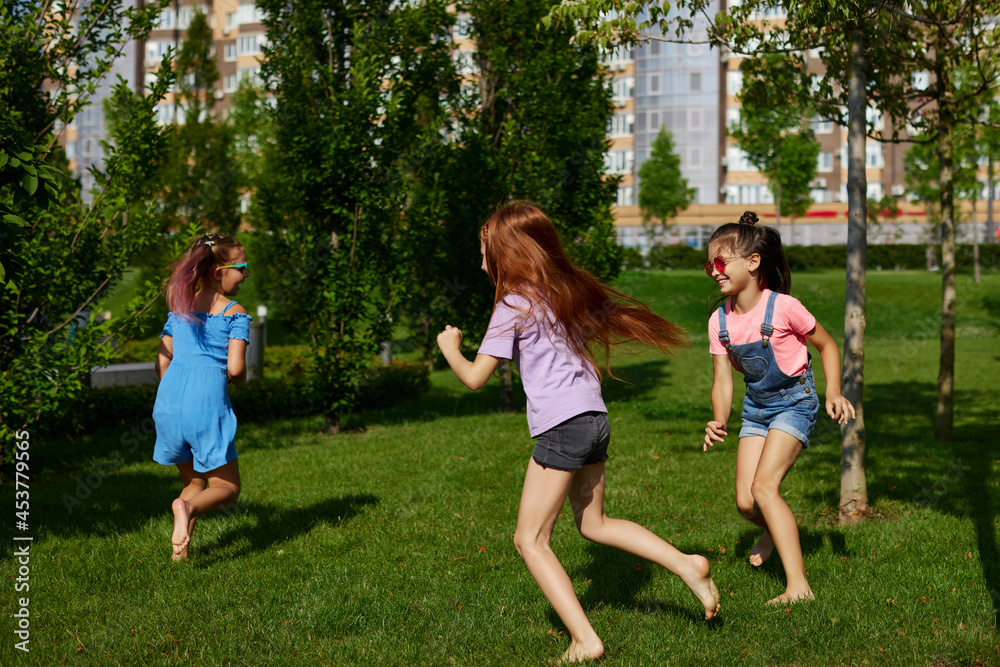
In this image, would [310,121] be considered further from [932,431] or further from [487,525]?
[932,431]

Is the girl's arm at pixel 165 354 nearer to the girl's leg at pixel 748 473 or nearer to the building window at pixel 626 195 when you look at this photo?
the girl's leg at pixel 748 473

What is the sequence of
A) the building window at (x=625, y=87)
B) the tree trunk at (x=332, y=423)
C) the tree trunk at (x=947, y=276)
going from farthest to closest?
the building window at (x=625, y=87) < the tree trunk at (x=332, y=423) < the tree trunk at (x=947, y=276)

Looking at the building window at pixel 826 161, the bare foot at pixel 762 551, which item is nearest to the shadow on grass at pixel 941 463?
the bare foot at pixel 762 551

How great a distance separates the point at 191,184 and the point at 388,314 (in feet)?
43.7

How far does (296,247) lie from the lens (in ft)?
34.9

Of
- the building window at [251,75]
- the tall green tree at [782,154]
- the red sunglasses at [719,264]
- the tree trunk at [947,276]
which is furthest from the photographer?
the tall green tree at [782,154]

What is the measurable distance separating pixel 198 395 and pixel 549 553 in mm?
2391

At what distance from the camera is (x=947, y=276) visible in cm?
914

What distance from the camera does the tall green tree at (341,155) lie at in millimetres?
10367

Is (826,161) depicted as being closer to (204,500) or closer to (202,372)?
(202,372)

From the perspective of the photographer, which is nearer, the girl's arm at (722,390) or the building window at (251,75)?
the girl's arm at (722,390)

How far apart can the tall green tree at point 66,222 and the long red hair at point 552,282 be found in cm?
523

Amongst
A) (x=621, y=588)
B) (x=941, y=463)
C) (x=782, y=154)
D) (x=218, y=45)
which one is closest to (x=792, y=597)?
(x=621, y=588)

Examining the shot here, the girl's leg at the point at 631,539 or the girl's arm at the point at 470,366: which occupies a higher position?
the girl's arm at the point at 470,366
